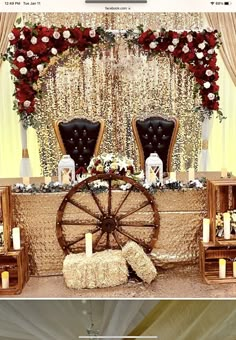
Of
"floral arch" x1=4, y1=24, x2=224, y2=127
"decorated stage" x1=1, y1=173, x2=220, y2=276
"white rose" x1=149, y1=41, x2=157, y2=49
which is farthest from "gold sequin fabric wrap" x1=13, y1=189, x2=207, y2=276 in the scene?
"white rose" x1=149, y1=41, x2=157, y2=49

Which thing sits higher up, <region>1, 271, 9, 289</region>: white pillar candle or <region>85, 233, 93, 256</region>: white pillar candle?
<region>85, 233, 93, 256</region>: white pillar candle

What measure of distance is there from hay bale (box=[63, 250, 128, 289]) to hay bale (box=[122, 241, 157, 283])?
4 cm

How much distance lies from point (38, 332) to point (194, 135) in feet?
12.8

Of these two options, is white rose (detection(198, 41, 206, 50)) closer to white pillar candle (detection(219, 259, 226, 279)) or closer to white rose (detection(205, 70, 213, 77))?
white rose (detection(205, 70, 213, 77))

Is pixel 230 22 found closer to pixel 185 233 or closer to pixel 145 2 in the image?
pixel 145 2

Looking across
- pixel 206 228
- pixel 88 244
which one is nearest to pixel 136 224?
pixel 88 244

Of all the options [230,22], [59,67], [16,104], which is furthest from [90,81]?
[230,22]

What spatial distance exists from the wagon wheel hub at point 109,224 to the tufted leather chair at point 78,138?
4.28 ft

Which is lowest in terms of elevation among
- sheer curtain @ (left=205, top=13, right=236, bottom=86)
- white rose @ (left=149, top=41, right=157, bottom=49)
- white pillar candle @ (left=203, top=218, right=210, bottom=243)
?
white pillar candle @ (left=203, top=218, right=210, bottom=243)

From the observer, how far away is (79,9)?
3.81 metres

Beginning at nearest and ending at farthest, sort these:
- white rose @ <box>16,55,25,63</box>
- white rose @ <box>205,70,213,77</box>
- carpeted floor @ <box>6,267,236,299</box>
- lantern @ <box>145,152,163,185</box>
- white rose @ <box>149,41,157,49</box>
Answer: carpeted floor @ <box>6,267,236,299</box> < lantern @ <box>145,152,163,185</box> < white rose @ <box>16,55,25,63</box> < white rose @ <box>205,70,213,77</box> < white rose @ <box>149,41,157,49</box>

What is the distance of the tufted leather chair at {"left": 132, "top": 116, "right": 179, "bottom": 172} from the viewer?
507cm

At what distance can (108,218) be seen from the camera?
12.4ft

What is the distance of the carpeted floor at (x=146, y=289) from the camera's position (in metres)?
3.53
